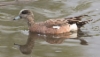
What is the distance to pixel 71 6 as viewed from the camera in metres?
13.3

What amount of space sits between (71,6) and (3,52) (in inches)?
180

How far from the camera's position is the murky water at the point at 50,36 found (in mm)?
9266

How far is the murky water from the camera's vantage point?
9.27m

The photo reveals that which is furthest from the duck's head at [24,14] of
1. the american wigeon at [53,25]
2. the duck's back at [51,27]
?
the duck's back at [51,27]

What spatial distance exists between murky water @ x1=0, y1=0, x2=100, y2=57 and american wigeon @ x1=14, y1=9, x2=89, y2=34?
0.17 m

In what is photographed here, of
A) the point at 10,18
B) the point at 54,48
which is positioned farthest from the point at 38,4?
the point at 54,48

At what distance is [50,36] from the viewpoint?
10.7 m

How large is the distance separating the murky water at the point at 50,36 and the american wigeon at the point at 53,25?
172mm

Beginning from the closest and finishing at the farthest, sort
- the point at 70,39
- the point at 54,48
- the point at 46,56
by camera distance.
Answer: the point at 46,56
the point at 54,48
the point at 70,39

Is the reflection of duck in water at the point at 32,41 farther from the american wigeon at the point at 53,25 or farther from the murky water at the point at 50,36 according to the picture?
the american wigeon at the point at 53,25

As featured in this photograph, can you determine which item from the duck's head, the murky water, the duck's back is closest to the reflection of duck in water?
the murky water

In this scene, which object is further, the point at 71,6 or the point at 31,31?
the point at 71,6

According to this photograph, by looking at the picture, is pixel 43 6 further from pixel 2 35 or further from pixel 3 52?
pixel 3 52

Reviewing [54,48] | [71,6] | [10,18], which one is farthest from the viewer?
[71,6]
